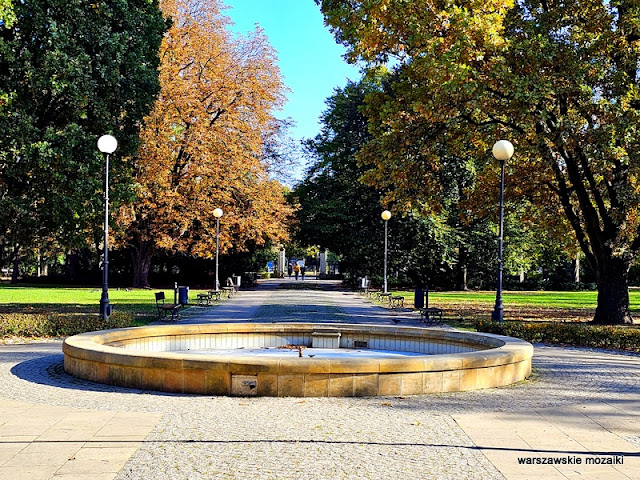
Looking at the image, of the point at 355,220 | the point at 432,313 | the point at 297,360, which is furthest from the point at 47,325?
the point at 355,220

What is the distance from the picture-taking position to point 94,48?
19438 millimetres

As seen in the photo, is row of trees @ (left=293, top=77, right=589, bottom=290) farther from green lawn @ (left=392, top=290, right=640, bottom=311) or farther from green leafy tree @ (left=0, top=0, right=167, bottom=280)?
green leafy tree @ (left=0, top=0, right=167, bottom=280)

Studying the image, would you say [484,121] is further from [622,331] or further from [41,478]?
[41,478]

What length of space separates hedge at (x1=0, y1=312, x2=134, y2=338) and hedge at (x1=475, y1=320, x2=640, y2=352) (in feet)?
30.6

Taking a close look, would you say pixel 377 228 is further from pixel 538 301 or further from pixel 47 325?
pixel 47 325

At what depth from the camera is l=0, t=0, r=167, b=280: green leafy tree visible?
58.3 feet

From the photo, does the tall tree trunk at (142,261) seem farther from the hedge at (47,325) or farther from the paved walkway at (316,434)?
the paved walkway at (316,434)

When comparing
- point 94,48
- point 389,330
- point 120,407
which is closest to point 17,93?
point 94,48

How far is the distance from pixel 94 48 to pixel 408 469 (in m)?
17.6

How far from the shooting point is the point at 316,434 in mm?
6426

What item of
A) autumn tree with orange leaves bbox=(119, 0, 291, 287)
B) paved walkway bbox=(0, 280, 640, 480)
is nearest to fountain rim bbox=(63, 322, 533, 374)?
paved walkway bbox=(0, 280, 640, 480)

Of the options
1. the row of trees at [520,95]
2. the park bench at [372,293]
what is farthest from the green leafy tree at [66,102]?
the park bench at [372,293]

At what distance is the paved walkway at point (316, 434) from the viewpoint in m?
5.30

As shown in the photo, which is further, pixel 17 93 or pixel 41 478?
pixel 17 93
